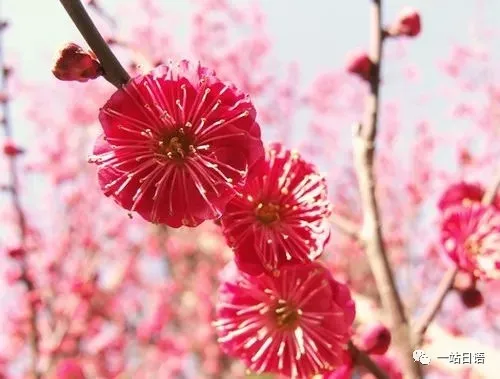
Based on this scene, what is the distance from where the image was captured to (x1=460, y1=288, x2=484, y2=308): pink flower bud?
183 centimetres

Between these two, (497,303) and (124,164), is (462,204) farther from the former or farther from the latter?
(497,303)

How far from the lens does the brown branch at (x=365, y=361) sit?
147 cm

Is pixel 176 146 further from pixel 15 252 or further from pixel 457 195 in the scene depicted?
pixel 15 252

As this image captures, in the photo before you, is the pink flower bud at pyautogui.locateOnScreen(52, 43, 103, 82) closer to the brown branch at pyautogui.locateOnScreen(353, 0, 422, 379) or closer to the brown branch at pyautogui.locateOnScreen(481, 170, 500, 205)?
the brown branch at pyautogui.locateOnScreen(353, 0, 422, 379)

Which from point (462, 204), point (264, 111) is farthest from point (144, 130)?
point (264, 111)

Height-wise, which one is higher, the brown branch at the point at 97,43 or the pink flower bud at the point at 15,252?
the brown branch at the point at 97,43

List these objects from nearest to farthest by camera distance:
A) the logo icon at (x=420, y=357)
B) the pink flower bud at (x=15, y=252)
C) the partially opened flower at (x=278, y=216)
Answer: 1. the partially opened flower at (x=278, y=216)
2. the logo icon at (x=420, y=357)
3. the pink flower bud at (x=15, y=252)

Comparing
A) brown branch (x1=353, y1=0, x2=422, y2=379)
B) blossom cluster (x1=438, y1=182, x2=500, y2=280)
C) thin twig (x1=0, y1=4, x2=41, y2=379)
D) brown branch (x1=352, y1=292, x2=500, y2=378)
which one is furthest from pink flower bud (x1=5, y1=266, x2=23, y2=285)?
blossom cluster (x1=438, y1=182, x2=500, y2=280)

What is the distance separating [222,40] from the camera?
29.2 ft

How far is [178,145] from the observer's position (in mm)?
1286

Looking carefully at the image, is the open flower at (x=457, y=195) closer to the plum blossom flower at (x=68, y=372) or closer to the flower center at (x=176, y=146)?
the flower center at (x=176, y=146)

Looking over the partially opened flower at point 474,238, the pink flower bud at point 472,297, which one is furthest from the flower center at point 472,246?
the pink flower bud at point 472,297

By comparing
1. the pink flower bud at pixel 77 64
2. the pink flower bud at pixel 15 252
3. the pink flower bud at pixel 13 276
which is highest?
the pink flower bud at pixel 77 64

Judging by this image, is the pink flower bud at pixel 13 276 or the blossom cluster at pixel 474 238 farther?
the pink flower bud at pixel 13 276
